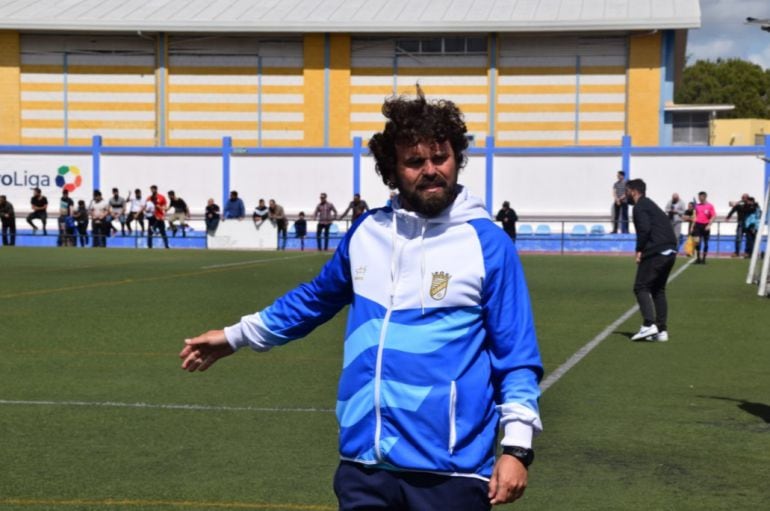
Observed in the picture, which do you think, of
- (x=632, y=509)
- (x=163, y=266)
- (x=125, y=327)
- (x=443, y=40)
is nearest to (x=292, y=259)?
(x=163, y=266)

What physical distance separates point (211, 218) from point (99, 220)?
160 inches

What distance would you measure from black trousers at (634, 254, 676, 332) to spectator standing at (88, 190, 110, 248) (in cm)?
3015

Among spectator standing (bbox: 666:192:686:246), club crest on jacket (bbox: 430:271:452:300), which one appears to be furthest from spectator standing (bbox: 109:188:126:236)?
club crest on jacket (bbox: 430:271:452:300)

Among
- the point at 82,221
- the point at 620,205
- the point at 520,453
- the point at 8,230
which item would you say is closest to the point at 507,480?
the point at 520,453

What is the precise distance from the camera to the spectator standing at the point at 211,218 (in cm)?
4250

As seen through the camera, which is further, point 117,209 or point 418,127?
point 117,209

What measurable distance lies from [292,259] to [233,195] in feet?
31.1

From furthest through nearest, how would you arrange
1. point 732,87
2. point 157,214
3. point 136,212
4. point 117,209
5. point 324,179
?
point 732,87
point 324,179
point 117,209
point 136,212
point 157,214

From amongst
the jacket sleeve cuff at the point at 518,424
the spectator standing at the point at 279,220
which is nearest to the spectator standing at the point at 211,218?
the spectator standing at the point at 279,220

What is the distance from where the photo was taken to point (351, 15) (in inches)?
2199

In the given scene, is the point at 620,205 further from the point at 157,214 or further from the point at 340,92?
the point at 340,92

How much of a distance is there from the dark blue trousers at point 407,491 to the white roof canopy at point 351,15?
50078 mm

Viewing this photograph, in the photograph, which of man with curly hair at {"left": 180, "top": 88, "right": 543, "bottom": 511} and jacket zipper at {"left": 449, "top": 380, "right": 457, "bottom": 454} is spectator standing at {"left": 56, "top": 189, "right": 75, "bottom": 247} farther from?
jacket zipper at {"left": 449, "top": 380, "right": 457, "bottom": 454}

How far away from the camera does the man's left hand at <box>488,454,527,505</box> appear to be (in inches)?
153
